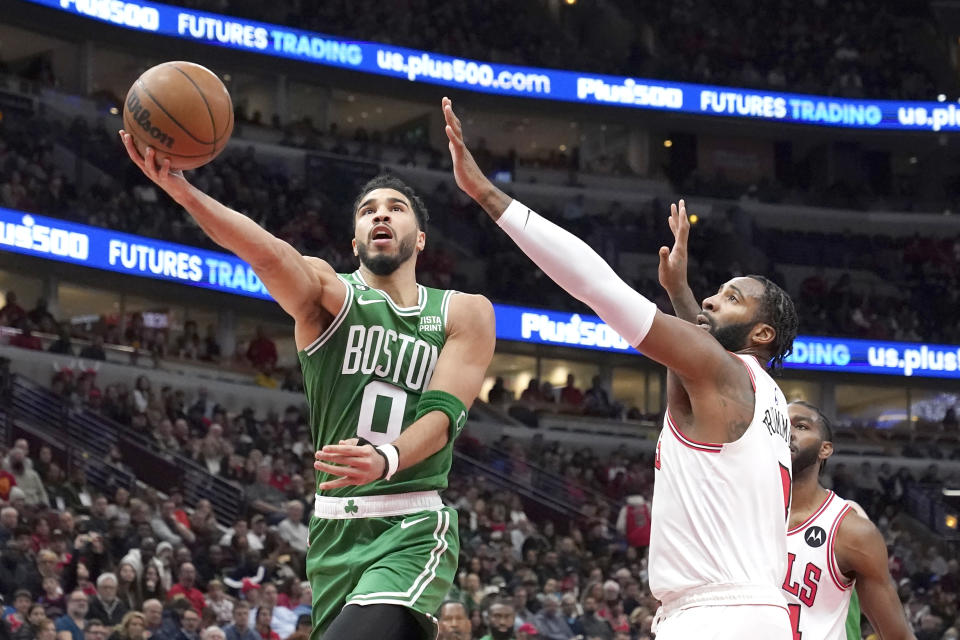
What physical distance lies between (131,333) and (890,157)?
23067mm

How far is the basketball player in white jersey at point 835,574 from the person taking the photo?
5793mm

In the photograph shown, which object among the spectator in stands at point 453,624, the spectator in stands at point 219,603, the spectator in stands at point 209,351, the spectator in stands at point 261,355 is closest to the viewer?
the spectator in stands at point 453,624

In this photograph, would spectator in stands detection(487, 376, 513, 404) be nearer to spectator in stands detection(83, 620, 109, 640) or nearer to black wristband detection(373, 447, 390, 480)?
spectator in stands detection(83, 620, 109, 640)

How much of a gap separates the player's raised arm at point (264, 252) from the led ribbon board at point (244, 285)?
10981mm

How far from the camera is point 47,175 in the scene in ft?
75.9

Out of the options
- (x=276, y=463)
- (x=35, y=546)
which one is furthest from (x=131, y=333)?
(x=35, y=546)

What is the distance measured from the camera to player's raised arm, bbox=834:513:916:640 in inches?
225

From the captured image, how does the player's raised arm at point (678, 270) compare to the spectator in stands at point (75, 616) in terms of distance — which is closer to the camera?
the player's raised arm at point (678, 270)

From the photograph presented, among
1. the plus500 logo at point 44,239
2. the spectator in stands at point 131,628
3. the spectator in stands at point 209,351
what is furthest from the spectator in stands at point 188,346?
the spectator in stands at point 131,628

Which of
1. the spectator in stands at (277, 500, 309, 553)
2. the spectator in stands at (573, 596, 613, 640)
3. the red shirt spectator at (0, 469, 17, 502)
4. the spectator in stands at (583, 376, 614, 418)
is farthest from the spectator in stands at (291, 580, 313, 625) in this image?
the spectator in stands at (583, 376, 614, 418)

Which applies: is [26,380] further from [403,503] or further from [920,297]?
[920,297]

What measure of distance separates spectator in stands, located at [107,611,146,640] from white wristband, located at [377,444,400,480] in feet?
23.5

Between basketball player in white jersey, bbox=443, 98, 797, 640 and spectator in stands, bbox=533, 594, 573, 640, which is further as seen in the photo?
spectator in stands, bbox=533, 594, 573, 640

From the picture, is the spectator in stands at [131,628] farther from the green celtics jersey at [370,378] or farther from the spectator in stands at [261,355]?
the spectator in stands at [261,355]
